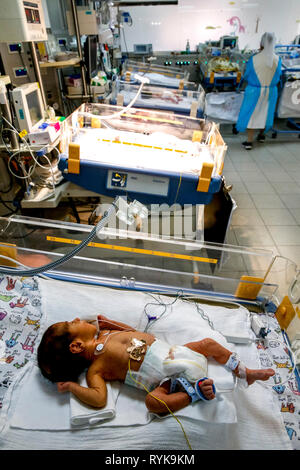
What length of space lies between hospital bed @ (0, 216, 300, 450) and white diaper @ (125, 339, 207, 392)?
7 centimetres

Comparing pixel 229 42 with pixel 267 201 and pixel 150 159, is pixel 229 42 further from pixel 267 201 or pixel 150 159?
pixel 150 159

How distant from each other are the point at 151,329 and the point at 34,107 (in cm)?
201

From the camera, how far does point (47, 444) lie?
1092 millimetres

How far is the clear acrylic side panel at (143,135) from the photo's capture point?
2.04 meters

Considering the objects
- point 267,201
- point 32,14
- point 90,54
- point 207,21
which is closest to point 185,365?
point 267,201

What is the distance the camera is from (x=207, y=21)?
582 cm

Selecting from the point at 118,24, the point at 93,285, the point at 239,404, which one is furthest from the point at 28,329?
the point at 118,24

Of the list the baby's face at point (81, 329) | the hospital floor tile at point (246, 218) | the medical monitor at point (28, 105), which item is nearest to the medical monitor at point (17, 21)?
the medical monitor at point (28, 105)

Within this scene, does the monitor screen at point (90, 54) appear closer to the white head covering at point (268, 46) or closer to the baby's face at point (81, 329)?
the white head covering at point (268, 46)

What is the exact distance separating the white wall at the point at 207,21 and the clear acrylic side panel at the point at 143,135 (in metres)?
4.42

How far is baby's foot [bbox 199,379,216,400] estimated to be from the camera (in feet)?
3.65

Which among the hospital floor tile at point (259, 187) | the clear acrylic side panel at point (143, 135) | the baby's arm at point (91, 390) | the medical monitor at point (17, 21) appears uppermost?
the medical monitor at point (17, 21)
